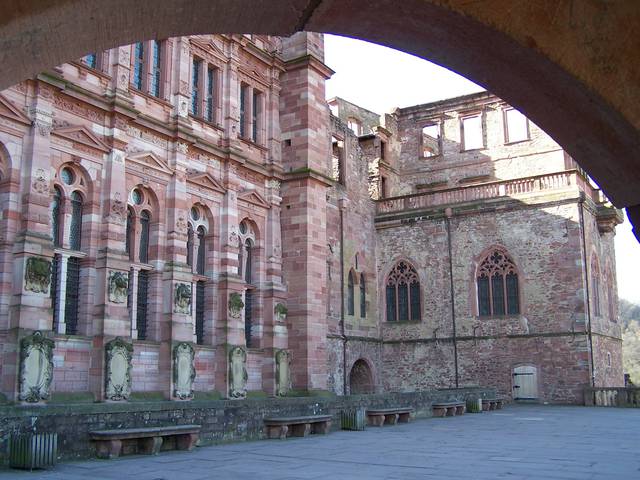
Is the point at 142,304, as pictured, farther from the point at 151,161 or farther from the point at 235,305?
the point at 151,161

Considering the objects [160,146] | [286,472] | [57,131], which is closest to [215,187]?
[160,146]

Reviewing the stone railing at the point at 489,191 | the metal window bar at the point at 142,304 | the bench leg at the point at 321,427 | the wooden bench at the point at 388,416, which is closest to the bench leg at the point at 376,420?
the wooden bench at the point at 388,416

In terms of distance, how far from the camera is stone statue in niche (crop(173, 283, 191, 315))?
18.8 meters

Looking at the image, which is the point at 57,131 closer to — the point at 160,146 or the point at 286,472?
the point at 160,146

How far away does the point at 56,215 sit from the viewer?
1684 cm

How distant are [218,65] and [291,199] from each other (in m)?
4.79

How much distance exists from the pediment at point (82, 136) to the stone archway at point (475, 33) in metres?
14.9

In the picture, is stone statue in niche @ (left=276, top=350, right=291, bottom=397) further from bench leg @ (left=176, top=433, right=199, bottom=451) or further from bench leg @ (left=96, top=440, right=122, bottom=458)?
bench leg @ (left=96, top=440, right=122, bottom=458)

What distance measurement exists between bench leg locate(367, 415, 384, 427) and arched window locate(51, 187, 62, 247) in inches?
372

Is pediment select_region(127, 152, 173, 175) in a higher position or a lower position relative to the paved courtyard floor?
higher

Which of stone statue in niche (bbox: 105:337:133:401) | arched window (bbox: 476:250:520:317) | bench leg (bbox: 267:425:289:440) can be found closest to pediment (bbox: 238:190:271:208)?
stone statue in niche (bbox: 105:337:133:401)

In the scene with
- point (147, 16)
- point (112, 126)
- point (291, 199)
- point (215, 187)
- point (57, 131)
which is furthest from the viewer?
point (291, 199)

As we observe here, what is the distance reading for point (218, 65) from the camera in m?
22.4

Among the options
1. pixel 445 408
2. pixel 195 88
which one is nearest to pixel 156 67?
pixel 195 88
